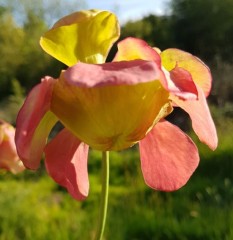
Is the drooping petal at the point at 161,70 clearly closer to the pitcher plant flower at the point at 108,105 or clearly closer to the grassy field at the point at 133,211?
the pitcher plant flower at the point at 108,105

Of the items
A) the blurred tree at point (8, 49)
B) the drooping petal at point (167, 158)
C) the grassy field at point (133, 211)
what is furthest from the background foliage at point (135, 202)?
the drooping petal at point (167, 158)

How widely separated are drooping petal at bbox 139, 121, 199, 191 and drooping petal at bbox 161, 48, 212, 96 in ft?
0.13

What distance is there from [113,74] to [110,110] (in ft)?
0.18

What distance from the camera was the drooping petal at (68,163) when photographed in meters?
0.43

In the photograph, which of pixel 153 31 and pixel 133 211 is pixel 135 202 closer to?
pixel 133 211

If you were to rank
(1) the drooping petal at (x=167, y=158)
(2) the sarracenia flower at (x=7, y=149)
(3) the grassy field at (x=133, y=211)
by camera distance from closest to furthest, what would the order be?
(1) the drooping petal at (x=167, y=158) < (2) the sarracenia flower at (x=7, y=149) < (3) the grassy field at (x=133, y=211)

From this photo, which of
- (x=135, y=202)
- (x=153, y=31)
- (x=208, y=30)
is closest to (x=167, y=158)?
(x=135, y=202)

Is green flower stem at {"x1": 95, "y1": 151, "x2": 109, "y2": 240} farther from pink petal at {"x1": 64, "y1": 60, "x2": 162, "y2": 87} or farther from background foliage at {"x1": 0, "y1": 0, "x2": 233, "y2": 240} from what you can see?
background foliage at {"x1": 0, "y1": 0, "x2": 233, "y2": 240}

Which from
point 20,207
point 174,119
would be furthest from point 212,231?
point 174,119

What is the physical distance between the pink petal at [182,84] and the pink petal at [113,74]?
25 mm

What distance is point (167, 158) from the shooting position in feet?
1.45

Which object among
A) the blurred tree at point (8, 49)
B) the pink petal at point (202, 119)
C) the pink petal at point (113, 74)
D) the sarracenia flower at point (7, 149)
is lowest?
the blurred tree at point (8, 49)

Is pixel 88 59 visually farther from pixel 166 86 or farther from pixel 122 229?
pixel 122 229

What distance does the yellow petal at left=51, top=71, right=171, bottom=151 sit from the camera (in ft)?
1.24
